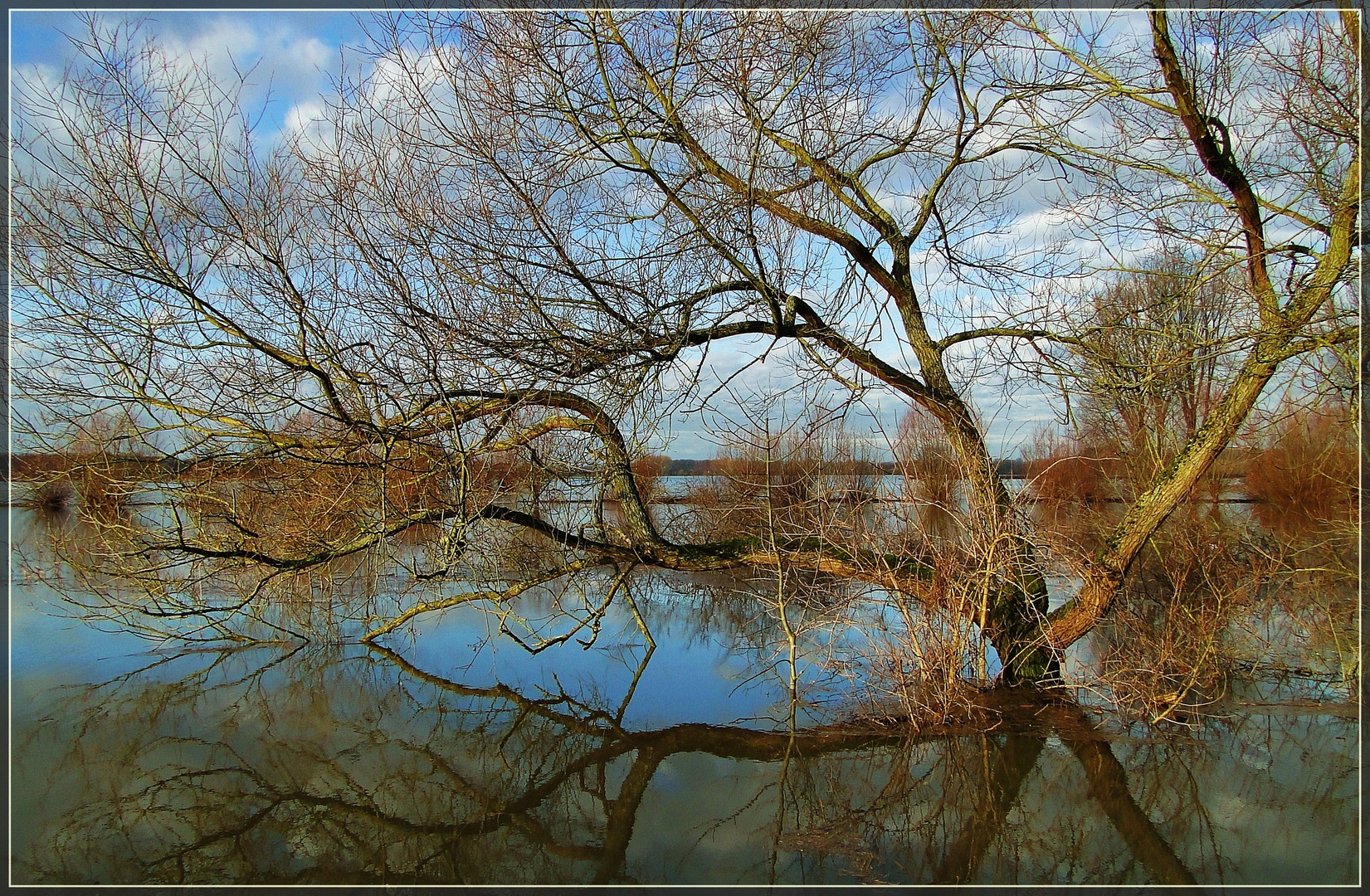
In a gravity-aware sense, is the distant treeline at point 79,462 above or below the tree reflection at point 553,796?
above

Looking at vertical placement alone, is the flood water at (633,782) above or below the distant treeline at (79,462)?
below

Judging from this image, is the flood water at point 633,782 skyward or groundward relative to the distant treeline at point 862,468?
groundward

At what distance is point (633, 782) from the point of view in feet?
18.0

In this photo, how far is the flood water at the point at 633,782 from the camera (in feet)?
14.5

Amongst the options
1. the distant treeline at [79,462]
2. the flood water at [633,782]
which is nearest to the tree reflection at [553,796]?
the flood water at [633,782]

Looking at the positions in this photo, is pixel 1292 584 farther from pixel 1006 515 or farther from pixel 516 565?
pixel 516 565

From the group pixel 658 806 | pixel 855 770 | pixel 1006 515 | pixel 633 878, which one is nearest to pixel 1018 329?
pixel 1006 515

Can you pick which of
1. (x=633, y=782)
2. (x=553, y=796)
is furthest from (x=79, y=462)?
(x=633, y=782)

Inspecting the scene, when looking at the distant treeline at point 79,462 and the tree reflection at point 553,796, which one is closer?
the tree reflection at point 553,796

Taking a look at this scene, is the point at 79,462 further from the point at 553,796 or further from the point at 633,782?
the point at 633,782

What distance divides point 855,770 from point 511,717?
2734mm

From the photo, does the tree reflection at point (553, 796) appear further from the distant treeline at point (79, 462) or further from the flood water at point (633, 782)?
the distant treeline at point (79, 462)

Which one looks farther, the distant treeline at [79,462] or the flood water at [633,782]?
the distant treeline at [79,462]

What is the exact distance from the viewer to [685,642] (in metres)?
9.10
